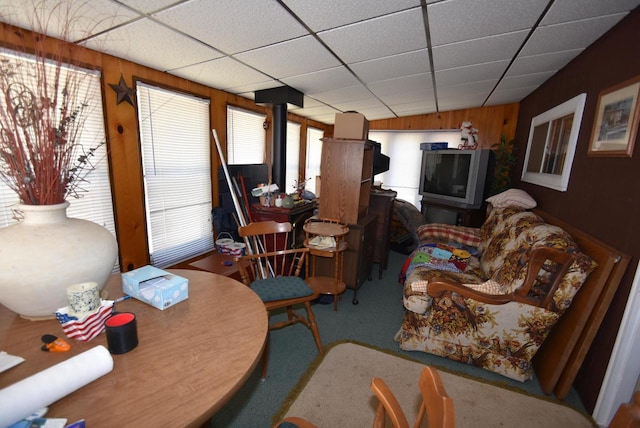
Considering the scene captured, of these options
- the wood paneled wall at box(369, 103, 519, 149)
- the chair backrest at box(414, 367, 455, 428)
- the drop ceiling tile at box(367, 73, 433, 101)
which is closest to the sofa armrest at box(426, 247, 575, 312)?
the chair backrest at box(414, 367, 455, 428)

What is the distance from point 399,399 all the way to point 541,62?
9.60ft

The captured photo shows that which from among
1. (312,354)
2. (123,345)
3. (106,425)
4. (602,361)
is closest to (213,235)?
(312,354)

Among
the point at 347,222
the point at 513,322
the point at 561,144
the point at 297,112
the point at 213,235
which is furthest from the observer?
the point at 297,112

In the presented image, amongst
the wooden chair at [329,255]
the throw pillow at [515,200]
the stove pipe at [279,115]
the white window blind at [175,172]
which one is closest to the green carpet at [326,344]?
the wooden chair at [329,255]

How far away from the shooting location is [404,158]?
203 inches

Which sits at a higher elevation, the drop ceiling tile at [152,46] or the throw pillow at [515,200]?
the drop ceiling tile at [152,46]

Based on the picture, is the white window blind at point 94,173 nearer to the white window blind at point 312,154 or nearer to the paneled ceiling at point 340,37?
the paneled ceiling at point 340,37

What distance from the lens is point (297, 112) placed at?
438cm

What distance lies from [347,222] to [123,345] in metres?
2.07

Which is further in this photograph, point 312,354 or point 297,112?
point 297,112

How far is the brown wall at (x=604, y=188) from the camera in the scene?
4.81ft

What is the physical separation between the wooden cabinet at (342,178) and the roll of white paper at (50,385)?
215cm

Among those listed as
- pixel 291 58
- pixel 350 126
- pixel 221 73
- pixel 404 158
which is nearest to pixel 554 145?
pixel 350 126

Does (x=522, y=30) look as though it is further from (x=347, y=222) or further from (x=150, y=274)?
(x=150, y=274)
